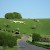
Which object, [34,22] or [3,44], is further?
[34,22]

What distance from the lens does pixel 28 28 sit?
153 meters

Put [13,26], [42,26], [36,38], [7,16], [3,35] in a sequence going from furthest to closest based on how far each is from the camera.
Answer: [7,16]
[42,26]
[13,26]
[36,38]
[3,35]

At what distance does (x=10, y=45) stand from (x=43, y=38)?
3586 cm

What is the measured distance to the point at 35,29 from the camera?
152m

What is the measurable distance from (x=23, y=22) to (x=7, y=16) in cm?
3309

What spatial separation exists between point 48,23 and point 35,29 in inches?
727

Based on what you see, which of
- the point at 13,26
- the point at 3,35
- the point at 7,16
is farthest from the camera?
the point at 7,16

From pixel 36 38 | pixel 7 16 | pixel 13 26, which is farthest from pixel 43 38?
pixel 7 16

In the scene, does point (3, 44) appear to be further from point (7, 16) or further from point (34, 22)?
point (7, 16)

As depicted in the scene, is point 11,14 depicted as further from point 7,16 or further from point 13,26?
point 13,26

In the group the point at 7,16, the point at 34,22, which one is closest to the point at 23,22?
the point at 34,22

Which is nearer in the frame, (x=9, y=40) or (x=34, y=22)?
(x=9, y=40)

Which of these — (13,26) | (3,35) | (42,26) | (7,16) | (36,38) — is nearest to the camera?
(3,35)

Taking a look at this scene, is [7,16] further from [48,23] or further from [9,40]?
[9,40]
